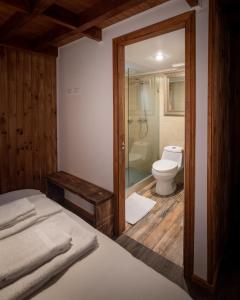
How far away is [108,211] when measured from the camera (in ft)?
7.86

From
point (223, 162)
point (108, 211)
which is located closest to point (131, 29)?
point (223, 162)

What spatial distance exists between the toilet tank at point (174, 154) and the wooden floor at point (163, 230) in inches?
29.6

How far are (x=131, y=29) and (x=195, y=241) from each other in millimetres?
2003

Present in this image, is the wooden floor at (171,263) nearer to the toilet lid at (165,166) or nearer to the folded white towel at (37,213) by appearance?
the toilet lid at (165,166)

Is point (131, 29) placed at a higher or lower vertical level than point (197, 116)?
higher

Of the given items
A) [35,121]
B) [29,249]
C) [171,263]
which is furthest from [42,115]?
[171,263]

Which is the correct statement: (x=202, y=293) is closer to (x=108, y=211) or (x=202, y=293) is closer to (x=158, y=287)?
(x=158, y=287)

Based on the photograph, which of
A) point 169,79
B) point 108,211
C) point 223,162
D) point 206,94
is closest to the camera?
point 206,94

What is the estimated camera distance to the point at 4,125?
2697 millimetres

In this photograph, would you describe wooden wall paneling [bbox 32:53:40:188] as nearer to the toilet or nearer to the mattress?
the toilet

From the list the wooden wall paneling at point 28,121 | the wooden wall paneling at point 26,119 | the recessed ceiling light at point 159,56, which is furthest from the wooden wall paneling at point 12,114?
the recessed ceiling light at point 159,56

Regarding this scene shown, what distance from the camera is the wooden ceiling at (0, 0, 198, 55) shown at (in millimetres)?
1736

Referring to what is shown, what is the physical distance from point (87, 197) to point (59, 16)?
1772 millimetres

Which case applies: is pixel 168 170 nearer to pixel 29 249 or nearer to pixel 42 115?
pixel 42 115
